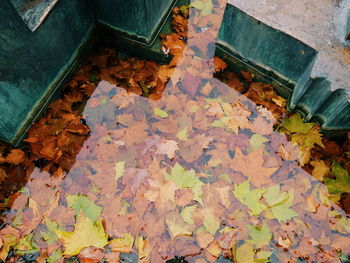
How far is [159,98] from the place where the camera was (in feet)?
9.06

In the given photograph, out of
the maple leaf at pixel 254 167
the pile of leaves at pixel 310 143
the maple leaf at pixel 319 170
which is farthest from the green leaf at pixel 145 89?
the maple leaf at pixel 319 170

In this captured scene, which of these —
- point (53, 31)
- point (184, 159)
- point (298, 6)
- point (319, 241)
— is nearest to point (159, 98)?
point (184, 159)

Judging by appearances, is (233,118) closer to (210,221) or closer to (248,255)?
(210,221)

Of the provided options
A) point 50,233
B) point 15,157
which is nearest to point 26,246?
point 50,233

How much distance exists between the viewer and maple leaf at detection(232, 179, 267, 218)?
233 cm

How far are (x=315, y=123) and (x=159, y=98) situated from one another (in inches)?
57.7

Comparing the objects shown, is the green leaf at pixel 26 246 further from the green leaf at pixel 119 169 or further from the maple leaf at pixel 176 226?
the maple leaf at pixel 176 226

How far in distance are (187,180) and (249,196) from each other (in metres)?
0.54

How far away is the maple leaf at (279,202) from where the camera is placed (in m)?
2.31

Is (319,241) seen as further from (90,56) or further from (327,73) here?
(90,56)

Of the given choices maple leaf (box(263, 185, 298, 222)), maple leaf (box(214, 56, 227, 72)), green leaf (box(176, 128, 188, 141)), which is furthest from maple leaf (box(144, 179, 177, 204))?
maple leaf (box(214, 56, 227, 72))

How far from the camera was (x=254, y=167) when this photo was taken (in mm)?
2451

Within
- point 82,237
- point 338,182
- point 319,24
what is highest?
point 319,24

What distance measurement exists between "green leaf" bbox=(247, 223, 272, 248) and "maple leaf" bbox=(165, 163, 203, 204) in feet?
1.56
